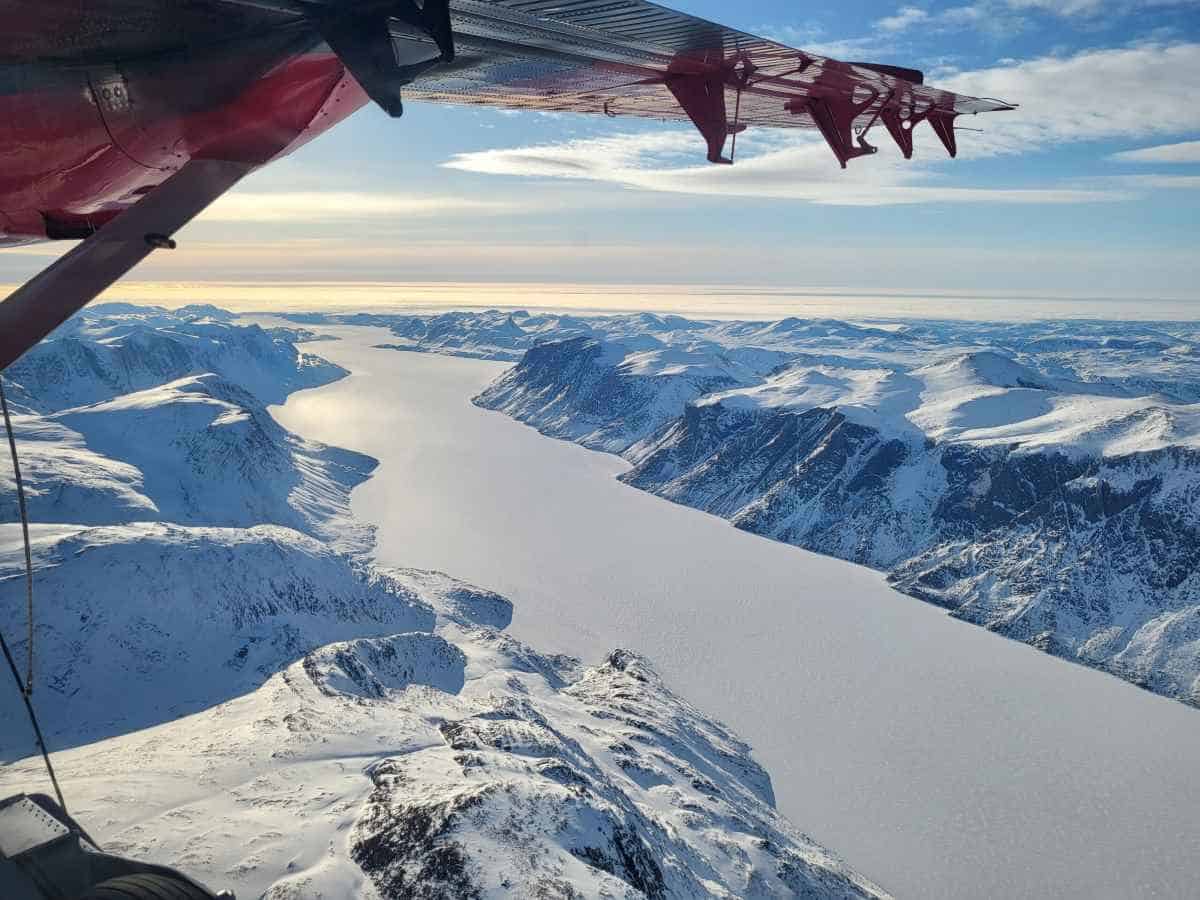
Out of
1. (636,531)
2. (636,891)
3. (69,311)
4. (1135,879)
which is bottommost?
(636,531)

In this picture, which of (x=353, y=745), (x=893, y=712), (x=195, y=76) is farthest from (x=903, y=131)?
(x=893, y=712)

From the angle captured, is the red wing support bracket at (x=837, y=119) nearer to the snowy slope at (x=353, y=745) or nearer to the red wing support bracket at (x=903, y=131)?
the red wing support bracket at (x=903, y=131)

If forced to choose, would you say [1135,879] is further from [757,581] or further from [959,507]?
[959,507]

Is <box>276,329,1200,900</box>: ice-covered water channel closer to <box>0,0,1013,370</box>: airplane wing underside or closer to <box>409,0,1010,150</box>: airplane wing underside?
<box>409,0,1010,150</box>: airplane wing underside

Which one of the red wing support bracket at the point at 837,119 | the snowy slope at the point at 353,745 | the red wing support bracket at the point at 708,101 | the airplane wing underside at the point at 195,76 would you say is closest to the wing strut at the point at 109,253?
the airplane wing underside at the point at 195,76

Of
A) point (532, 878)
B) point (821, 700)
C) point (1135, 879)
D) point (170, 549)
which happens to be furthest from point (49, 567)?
point (1135, 879)

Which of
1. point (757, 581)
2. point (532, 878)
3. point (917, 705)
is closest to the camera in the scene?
point (532, 878)

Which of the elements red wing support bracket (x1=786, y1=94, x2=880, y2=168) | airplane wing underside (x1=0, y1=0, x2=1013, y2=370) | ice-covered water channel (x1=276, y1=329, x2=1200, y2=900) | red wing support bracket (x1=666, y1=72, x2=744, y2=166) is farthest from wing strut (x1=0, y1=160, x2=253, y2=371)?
ice-covered water channel (x1=276, y1=329, x2=1200, y2=900)
